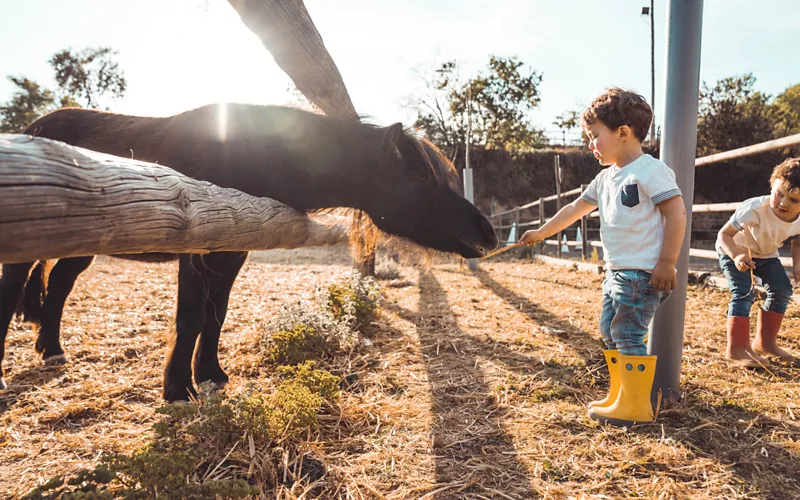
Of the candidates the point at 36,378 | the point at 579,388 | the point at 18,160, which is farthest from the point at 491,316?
the point at 18,160

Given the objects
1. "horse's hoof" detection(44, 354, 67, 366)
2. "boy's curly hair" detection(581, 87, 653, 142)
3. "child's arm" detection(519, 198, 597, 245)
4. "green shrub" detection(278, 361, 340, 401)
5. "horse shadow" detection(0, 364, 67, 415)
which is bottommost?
"horse shadow" detection(0, 364, 67, 415)

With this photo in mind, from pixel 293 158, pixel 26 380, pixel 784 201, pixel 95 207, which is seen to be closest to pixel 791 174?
pixel 784 201

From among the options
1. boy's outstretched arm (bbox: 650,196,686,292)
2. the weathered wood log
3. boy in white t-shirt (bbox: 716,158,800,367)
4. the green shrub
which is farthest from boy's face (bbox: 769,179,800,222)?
the weathered wood log

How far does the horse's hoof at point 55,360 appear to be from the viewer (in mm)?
3180

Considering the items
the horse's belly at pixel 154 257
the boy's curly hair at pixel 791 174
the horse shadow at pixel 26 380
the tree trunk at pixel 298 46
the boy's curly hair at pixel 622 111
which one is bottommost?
the horse shadow at pixel 26 380

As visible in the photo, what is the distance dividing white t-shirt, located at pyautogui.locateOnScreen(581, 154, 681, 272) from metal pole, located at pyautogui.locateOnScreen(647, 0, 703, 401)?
37cm

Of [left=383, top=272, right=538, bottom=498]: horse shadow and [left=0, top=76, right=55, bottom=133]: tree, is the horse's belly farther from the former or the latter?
[left=0, top=76, right=55, bottom=133]: tree

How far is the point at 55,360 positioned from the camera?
3195 millimetres

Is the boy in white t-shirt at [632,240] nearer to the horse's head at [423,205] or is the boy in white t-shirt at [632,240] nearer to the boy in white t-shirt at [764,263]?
the horse's head at [423,205]

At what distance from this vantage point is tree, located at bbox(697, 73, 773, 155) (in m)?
23.2

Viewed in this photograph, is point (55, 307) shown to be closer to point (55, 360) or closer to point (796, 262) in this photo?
point (55, 360)

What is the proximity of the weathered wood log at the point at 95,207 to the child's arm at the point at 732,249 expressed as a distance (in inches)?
127

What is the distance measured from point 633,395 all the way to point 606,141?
121cm

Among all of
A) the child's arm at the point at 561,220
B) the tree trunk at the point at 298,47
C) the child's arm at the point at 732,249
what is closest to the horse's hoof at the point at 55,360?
the tree trunk at the point at 298,47
